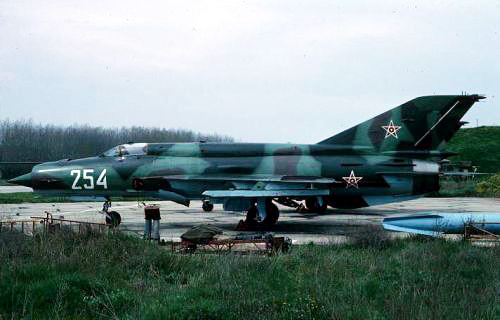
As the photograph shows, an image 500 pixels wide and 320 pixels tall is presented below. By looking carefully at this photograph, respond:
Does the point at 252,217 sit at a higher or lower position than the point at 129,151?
lower

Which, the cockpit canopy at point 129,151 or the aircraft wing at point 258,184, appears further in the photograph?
the cockpit canopy at point 129,151

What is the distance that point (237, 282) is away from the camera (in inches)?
327

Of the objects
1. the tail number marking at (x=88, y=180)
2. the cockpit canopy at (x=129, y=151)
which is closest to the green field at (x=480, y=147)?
the cockpit canopy at (x=129, y=151)

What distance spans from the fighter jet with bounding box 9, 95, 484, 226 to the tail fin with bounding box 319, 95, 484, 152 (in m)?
0.03

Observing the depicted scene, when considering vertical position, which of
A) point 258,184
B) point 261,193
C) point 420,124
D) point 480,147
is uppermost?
point 480,147

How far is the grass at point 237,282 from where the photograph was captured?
22.7ft

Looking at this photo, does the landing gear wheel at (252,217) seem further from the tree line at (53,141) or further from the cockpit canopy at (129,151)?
the tree line at (53,141)

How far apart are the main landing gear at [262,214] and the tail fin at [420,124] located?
3939mm

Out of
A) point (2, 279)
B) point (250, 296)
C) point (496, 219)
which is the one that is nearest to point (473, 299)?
point (250, 296)

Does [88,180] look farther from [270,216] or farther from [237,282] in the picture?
[237,282]

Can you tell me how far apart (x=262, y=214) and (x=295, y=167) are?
206cm

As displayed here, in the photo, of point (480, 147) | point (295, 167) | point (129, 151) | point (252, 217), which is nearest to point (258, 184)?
point (252, 217)

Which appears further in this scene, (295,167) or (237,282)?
(295,167)

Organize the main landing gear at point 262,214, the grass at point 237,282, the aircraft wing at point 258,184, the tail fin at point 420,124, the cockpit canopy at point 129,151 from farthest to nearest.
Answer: the cockpit canopy at point 129,151 → the tail fin at point 420,124 → the main landing gear at point 262,214 → the aircraft wing at point 258,184 → the grass at point 237,282
